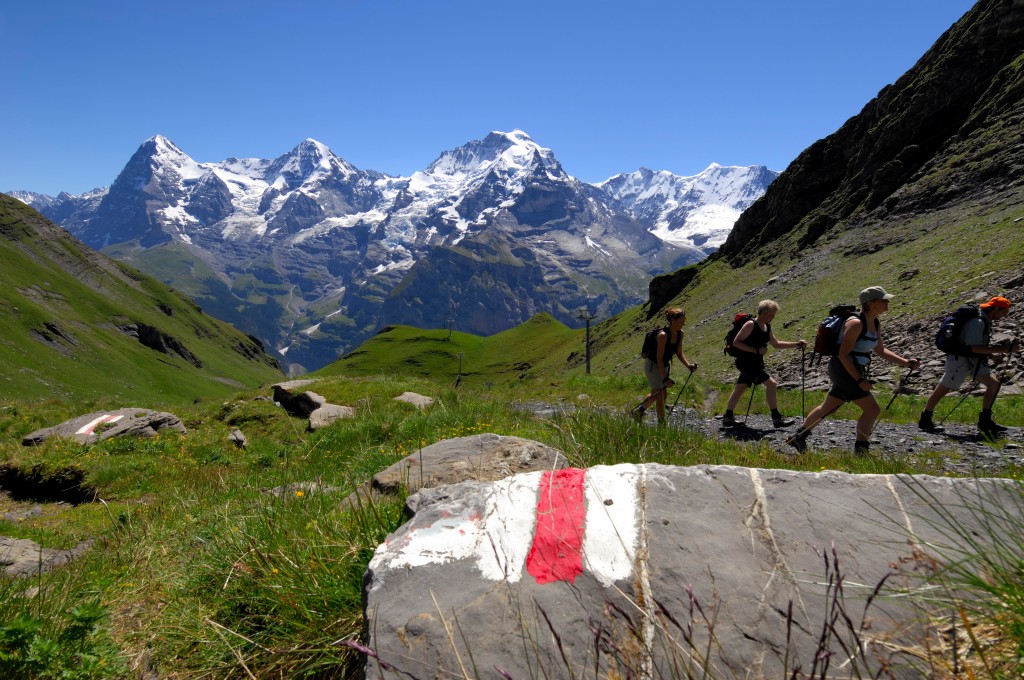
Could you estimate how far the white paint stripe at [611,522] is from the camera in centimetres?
260

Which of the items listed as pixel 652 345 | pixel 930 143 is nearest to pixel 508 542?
pixel 652 345

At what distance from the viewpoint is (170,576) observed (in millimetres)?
3961

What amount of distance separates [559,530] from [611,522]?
11.5 inches

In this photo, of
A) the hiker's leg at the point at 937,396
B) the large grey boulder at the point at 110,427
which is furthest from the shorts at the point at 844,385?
the large grey boulder at the point at 110,427

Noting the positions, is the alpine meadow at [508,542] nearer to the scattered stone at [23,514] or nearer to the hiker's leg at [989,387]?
the scattered stone at [23,514]

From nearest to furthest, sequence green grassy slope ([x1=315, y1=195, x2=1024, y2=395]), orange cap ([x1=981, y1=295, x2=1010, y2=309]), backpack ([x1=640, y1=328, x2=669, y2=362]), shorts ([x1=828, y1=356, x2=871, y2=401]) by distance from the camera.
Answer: shorts ([x1=828, y1=356, x2=871, y2=401])
orange cap ([x1=981, y1=295, x2=1010, y2=309])
backpack ([x1=640, y1=328, x2=669, y2=362])
green grassy slope ([x1=315, y1=195, x2=1024, y2=395])

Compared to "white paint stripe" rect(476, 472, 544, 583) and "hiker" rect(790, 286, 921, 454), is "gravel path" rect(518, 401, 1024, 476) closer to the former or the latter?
"hiker" rect(790, 286, 921, 454)

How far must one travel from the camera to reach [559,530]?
2.85 m

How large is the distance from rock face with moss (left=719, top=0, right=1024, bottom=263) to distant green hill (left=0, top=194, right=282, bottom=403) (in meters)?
83.1

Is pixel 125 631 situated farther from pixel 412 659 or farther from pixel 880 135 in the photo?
pixel 880 135

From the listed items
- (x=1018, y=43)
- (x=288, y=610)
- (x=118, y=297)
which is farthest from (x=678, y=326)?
(x=118, y=297)

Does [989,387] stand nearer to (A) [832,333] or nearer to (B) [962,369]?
(B) [962,369]

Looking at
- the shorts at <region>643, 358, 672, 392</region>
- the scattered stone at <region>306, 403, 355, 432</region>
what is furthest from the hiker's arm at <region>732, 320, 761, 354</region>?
the scattered stone at <region>306, 403, 355, 432</region>

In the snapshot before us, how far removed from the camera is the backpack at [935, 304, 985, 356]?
9.77m
